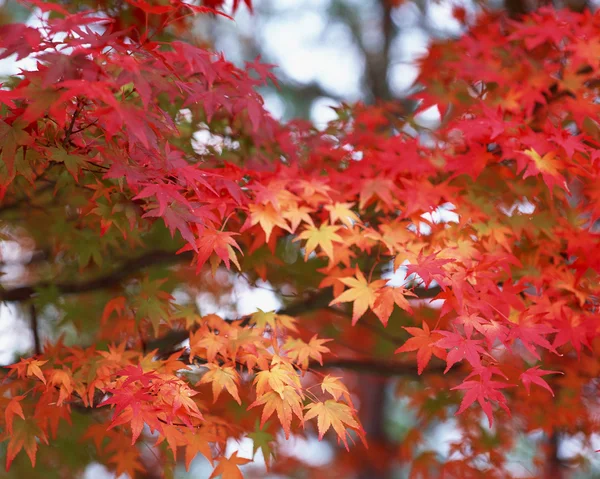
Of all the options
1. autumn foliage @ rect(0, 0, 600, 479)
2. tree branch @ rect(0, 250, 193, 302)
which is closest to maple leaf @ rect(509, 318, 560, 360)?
autumn foliage @ rect(0, 0, 600, 479)

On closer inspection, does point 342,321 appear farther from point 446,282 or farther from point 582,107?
point 446,282

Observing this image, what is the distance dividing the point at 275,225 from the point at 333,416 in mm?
815

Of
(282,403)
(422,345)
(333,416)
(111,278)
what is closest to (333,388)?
(333,416)

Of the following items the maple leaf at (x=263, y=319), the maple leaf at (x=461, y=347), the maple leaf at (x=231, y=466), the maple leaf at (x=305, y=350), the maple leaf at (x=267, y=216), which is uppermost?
the maple leaf at (x=267, y=216)

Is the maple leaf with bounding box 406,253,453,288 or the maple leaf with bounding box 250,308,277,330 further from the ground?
the maple leaf with bounding box 406,253,453,288

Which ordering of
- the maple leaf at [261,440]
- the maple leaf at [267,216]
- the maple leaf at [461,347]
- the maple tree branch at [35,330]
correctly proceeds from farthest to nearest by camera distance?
the maple tree branch at [35,330] < the maple leaf at [261,440] < the maple leaf at [267,216] < the maple leaf at [461,347]

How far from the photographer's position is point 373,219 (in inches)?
106

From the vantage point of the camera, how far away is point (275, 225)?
2.29 meters

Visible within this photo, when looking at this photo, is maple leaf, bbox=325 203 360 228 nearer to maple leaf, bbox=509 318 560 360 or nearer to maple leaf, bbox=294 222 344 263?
maple leaf, bbox=294 222 344 263

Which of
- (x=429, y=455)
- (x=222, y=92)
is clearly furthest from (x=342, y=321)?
(x=222, y=92)

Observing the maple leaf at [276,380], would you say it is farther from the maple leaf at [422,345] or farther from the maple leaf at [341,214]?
the maple leaf at [341,214]

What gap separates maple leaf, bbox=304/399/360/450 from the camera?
1.74 metres

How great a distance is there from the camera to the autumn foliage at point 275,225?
1701 mm

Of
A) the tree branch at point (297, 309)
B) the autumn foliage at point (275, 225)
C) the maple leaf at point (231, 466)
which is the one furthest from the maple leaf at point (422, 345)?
the tree branch at point (297, 309)
